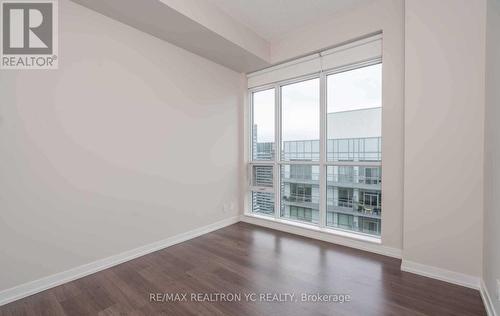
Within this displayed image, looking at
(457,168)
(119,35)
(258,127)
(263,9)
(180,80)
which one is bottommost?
(457,168)

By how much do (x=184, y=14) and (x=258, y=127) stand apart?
2.20 meters

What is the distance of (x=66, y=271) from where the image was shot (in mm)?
2154

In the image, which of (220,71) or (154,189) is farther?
(220,71)

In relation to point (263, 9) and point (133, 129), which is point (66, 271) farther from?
point (263, 9)

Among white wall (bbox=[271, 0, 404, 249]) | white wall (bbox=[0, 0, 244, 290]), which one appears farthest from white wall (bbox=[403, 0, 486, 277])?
white wall (bbox=[0, 0, 244, 290])

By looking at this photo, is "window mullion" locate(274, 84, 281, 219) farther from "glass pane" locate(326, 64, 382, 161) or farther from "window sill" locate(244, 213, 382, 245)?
"glass pane" locate(326, 64, 382, 161)

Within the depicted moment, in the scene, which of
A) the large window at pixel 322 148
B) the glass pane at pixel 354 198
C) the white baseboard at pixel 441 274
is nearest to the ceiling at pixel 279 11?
the large window at pixel 322 148

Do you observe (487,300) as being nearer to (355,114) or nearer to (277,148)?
(355,114)

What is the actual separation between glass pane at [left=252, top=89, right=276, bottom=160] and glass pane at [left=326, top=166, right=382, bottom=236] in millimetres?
1168

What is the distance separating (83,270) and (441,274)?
3569 millimetres

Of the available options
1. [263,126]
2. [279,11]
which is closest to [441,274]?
[263,126]

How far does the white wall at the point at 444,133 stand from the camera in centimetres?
197

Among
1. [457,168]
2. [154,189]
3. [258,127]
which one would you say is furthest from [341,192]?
[154,189]

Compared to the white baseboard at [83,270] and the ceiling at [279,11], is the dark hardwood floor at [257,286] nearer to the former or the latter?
the white baseboard at [83,270]
